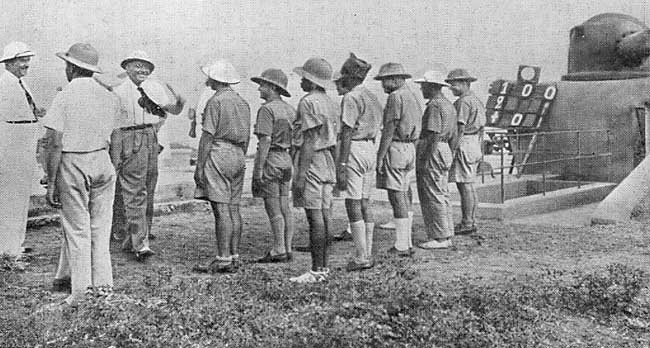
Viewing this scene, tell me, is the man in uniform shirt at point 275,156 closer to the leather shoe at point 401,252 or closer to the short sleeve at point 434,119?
the leather shoe at point 401,252

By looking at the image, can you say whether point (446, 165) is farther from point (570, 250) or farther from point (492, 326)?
point (492, 326)

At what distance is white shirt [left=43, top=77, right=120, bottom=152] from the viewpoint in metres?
5.57

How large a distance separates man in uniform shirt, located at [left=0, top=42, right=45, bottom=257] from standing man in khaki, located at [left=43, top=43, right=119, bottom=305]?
4.82ft

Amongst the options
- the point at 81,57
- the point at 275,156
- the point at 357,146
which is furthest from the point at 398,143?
the point at 81,57

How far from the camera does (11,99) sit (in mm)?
7004

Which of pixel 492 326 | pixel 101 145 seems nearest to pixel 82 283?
pixel 101 145

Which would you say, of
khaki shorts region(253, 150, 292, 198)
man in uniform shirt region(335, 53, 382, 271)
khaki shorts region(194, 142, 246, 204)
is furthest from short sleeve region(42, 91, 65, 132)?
man in uniform shirt region(335, 53, 382, 271)

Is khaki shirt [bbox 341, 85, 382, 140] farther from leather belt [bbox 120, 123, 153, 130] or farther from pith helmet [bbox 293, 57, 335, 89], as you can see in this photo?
leather belt [bbox 120, 123, 153, 130]

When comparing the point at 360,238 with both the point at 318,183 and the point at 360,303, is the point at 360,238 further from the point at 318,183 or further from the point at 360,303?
the point at 360,303

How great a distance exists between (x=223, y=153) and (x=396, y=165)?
1.76 metres

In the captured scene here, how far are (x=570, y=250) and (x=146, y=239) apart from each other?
421 cm

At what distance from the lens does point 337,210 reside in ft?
37.2

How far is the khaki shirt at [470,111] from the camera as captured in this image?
9164 millimetres

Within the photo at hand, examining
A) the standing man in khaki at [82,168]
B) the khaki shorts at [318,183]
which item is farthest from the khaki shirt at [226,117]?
the standing man in khaki at [82,168]
